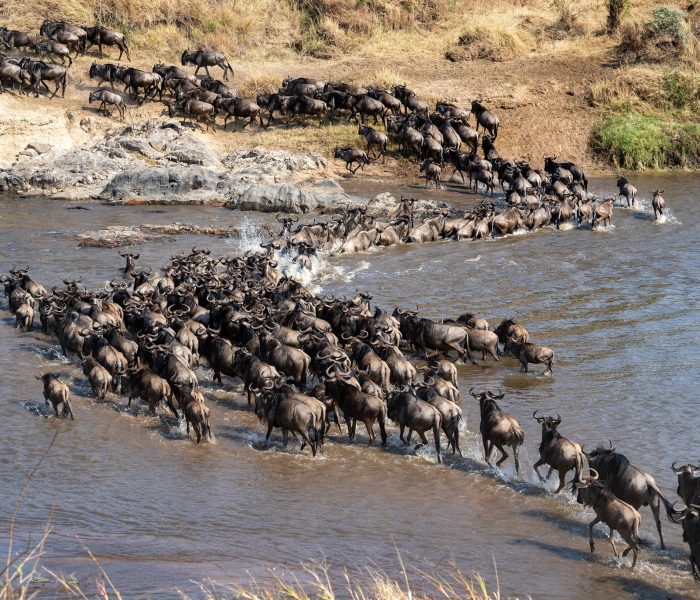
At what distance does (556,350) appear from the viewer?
14.9 m

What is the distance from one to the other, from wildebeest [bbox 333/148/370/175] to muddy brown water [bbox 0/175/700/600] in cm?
1003

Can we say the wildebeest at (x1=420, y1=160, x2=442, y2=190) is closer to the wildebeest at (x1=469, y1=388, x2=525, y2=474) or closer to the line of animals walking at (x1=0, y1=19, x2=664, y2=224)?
the line of animals walking at (x1=0, y1=19, x2=664, y2=224)

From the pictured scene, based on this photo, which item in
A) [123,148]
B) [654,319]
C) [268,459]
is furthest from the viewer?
[123,148]

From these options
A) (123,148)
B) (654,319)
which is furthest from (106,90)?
(654,319)

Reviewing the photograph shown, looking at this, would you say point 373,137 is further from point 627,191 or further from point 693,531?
point 693,531

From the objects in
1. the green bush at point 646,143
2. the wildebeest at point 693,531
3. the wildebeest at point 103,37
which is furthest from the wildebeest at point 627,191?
the wildebeest at point 693,531

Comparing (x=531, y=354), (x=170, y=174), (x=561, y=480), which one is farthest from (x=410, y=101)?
(x=561, y=480)

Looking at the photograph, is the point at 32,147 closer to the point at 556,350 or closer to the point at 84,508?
the point at 556,350

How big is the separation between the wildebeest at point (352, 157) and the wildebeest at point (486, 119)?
12.4 ft

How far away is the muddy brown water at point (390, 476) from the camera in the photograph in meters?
8.36

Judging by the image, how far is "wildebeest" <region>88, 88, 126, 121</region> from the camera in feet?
95.4

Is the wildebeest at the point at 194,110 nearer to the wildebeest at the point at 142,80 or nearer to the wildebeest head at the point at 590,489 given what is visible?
the wildebeest at the point at 142,80

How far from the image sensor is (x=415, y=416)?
1094 centimetres

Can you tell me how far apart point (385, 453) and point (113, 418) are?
11.0ft
